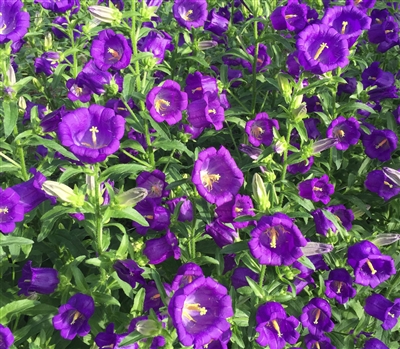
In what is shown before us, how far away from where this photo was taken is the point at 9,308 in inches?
116

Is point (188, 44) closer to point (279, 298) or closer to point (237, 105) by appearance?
point (237, 105)

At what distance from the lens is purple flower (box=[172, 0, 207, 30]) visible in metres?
4.93

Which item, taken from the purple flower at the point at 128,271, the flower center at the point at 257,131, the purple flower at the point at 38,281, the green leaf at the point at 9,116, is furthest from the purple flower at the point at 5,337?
the flower center at the point at 257,131

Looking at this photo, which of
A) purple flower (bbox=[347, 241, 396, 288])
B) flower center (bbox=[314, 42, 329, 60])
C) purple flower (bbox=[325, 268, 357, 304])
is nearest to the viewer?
purple flower (bbox=[347, 241, 396, 288])

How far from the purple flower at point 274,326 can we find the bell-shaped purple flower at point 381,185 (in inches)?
70.2

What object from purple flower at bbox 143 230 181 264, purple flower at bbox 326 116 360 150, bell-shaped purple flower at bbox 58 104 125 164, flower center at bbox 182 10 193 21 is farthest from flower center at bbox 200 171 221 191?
flower center at bbox 182 10 193 21

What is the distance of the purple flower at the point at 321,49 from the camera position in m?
3.84

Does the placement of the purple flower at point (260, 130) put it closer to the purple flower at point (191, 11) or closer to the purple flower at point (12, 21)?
the purple flower at point (191, 11)

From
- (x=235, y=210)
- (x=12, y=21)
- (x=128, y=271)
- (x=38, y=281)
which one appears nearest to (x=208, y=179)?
(x=235, y=210)

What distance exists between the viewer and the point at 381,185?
4379 mm

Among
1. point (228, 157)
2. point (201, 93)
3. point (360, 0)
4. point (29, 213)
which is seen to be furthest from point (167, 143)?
point (360, 0)

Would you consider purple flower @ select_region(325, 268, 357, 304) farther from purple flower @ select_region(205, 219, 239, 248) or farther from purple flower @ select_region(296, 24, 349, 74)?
purple flower @ select_region(296, 24, 349, 74)

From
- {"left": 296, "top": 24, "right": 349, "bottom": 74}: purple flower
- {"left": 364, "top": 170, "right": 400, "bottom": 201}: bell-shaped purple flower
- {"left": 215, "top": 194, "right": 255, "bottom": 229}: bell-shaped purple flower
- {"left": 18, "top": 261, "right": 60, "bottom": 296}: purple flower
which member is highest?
{"left": 296, "top": 24, "right": 349, "bottom": 74}: purple flower

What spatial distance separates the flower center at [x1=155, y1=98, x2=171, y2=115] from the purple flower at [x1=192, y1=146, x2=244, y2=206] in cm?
83
